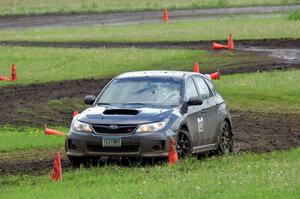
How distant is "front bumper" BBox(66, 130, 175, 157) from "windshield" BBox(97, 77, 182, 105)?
1271 millimetres

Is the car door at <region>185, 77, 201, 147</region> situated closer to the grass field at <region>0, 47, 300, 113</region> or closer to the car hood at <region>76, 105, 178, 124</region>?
the car hood at <region>76, 105, 178, 124</region>

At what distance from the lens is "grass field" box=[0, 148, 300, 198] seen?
14283 mm

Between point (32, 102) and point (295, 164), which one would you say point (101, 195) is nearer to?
point (295, 164)

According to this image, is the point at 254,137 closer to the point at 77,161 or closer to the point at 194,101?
the point at 194,101

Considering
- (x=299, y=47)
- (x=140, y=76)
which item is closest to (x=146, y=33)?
(x=299, y=47)

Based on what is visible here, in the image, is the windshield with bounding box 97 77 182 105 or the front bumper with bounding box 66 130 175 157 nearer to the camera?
the front bumper with bounding box 66 130 175 157

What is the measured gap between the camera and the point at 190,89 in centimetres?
2016

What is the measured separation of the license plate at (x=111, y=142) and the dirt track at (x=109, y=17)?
4446cm

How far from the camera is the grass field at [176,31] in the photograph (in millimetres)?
49688

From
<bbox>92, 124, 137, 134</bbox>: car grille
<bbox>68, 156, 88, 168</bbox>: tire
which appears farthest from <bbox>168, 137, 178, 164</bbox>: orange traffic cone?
<bbox>68, 156, 88, 168</bbox>: tire

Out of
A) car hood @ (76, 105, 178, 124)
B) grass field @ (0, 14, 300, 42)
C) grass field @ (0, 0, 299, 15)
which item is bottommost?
grass field @ (0, 0, 299, 15)

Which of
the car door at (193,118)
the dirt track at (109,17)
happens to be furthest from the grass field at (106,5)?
the car door at (193,118)

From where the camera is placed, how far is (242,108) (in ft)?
95.2

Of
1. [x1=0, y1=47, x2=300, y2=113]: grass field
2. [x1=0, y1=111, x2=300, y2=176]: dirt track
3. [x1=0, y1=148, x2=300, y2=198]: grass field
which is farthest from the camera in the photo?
[x1=0, y1=47, x2=300, y2=113]: grass field
